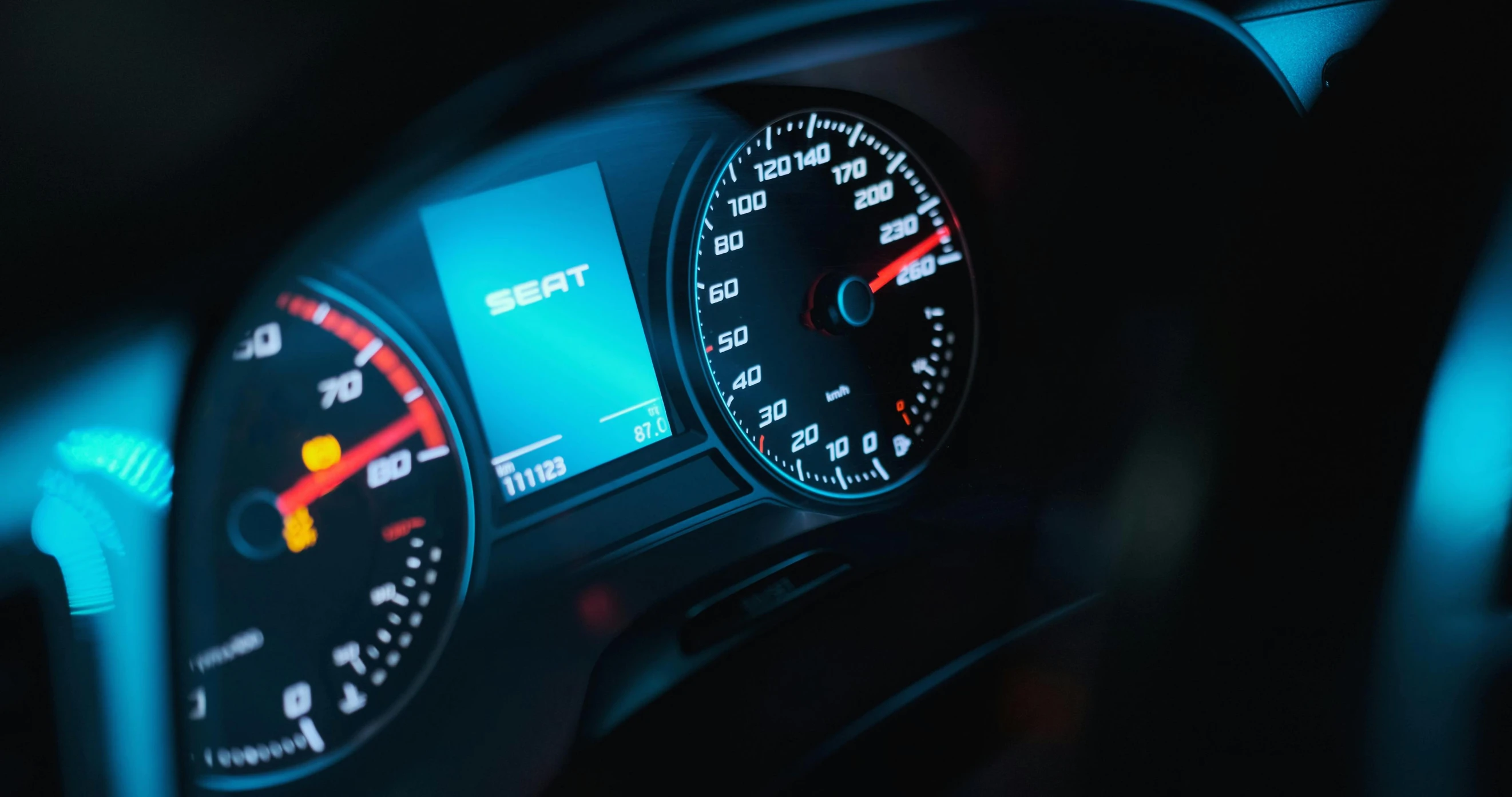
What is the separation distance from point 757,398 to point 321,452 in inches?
28.1

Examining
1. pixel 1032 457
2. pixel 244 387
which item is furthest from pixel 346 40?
pixel 1032 457

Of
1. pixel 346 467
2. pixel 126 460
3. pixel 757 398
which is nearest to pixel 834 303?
pixel 757 398

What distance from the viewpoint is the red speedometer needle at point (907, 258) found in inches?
77.8

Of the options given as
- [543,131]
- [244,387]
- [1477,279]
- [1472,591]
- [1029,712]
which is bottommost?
[1029,712]

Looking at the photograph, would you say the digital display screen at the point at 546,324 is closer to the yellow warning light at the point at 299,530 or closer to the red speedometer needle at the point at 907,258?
the yellow warning light at the point at 299,530

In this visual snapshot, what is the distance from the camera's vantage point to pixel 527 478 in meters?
1.66

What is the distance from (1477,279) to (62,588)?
3.85 ft

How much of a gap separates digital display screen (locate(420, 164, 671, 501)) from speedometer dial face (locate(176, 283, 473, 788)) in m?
0.10

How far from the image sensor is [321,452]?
1399mm

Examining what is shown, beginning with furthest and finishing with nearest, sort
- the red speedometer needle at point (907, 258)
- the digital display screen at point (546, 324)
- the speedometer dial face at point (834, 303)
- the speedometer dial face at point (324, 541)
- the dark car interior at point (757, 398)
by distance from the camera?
1. the red speedometer needle at point (907, 258)
2. the speedometer dial face at point (834, 303)
3. the digital display screen at point (546, 324)
4. the speedometer dial face at point (324, 541)
5. the dark car interior at point (757, 398)

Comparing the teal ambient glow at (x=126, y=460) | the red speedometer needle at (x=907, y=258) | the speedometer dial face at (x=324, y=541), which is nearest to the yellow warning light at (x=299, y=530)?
the speedometer dial face at (x=324, y=541)

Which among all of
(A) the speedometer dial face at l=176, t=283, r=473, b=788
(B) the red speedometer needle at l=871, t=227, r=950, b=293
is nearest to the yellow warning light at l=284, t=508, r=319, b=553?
(A) the speedometer dial face at l=176, t=283, r=473, b=788

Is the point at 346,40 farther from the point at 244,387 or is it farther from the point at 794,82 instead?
the point at 794,82

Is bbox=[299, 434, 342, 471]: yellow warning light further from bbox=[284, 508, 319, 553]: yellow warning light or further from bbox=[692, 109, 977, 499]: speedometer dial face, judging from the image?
bbox=[692, 109, 977, 499]: speedometer dial face
